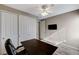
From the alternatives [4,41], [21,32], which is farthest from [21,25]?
[4,41]

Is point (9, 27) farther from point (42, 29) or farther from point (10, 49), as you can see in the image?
point (42, 29)

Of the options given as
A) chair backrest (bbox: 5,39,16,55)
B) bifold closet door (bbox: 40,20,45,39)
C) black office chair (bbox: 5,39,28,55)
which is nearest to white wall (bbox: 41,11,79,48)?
bifold closet door (bbox: 40,20,45,39)

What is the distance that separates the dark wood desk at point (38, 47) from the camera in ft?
6.23

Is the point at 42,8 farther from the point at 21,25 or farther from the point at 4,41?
the point at 4,41

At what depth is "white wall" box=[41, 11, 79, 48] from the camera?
6.12ft

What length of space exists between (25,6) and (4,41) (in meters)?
0.82

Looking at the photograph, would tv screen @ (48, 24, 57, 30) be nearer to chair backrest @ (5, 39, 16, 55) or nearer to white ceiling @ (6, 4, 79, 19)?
white ceiling @ (6, 4, 79, 19)

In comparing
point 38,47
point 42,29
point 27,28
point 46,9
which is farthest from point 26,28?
point 46,9

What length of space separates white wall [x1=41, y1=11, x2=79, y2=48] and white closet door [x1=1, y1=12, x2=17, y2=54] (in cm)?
65

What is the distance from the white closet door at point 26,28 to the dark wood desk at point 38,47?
108 millimetres

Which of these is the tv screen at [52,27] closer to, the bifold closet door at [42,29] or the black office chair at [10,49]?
the bifold closet door at [42,29]

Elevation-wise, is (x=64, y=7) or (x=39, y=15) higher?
(x=64, y=7)

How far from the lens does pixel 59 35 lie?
194 centimetres

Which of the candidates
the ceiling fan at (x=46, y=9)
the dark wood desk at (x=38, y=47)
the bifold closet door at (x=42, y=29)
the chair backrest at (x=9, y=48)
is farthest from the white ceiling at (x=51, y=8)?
the chair backrest at (x=9, y=48)
